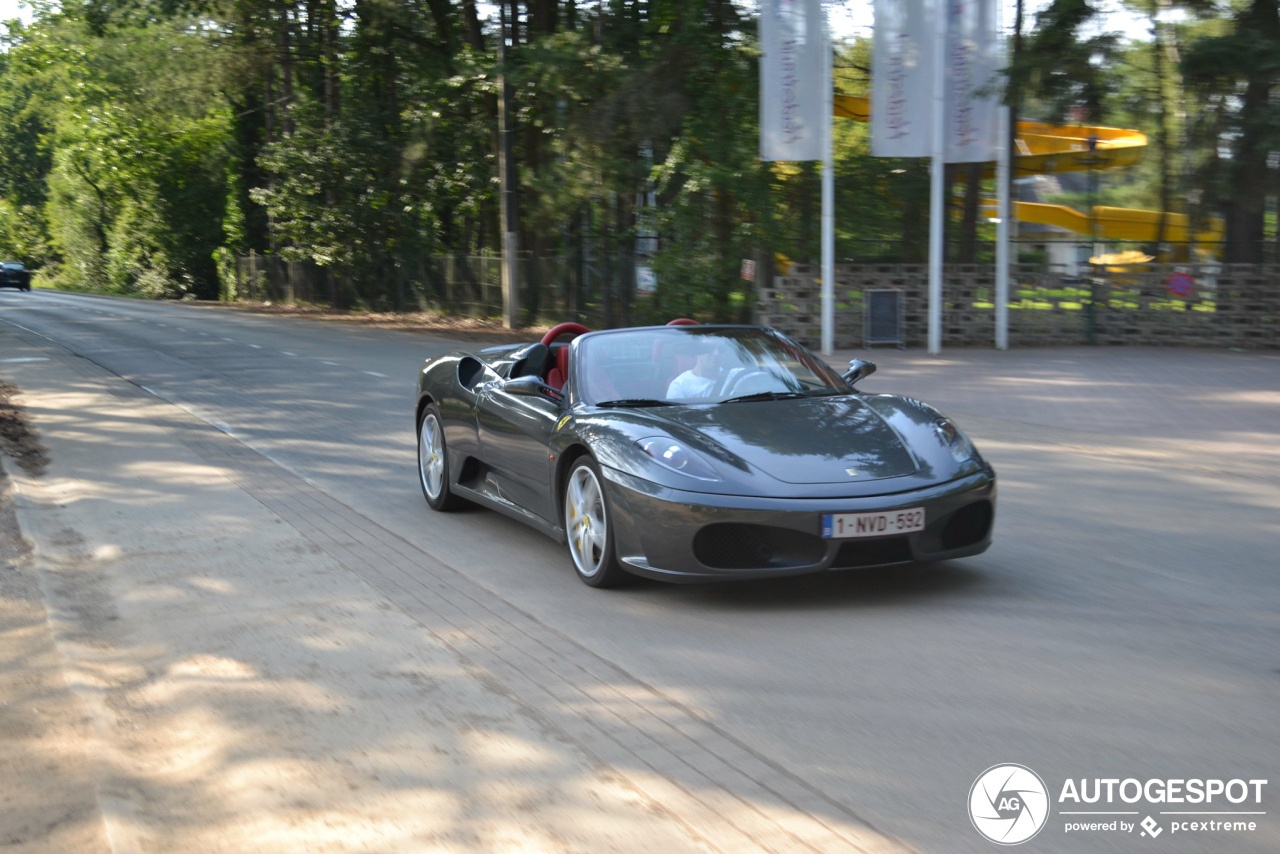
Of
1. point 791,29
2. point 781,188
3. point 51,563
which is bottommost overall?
point 51,563

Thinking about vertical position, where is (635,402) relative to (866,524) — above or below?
above

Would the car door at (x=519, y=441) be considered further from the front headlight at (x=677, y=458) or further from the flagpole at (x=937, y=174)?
the flagpole at (x=937, y=174)

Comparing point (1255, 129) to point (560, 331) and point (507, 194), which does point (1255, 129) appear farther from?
point (560, 331)

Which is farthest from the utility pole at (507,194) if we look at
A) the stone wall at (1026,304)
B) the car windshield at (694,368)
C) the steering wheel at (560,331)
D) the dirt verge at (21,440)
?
the car windshield at (694,368)

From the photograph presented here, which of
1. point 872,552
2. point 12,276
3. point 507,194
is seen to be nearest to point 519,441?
point 872,552

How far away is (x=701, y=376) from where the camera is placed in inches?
272

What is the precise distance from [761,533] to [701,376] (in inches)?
57.1

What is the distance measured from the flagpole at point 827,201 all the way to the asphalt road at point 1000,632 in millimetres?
9164

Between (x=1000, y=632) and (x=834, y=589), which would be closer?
(x=1000, y=632)

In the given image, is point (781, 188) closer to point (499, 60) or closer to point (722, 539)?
point (499, 60)

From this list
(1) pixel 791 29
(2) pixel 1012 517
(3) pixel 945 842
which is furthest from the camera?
(1) pixel 791 29

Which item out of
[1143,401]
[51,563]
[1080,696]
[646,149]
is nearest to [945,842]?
[1080,696]

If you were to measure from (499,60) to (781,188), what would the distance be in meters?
7.86

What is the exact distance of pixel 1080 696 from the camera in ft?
14.8
